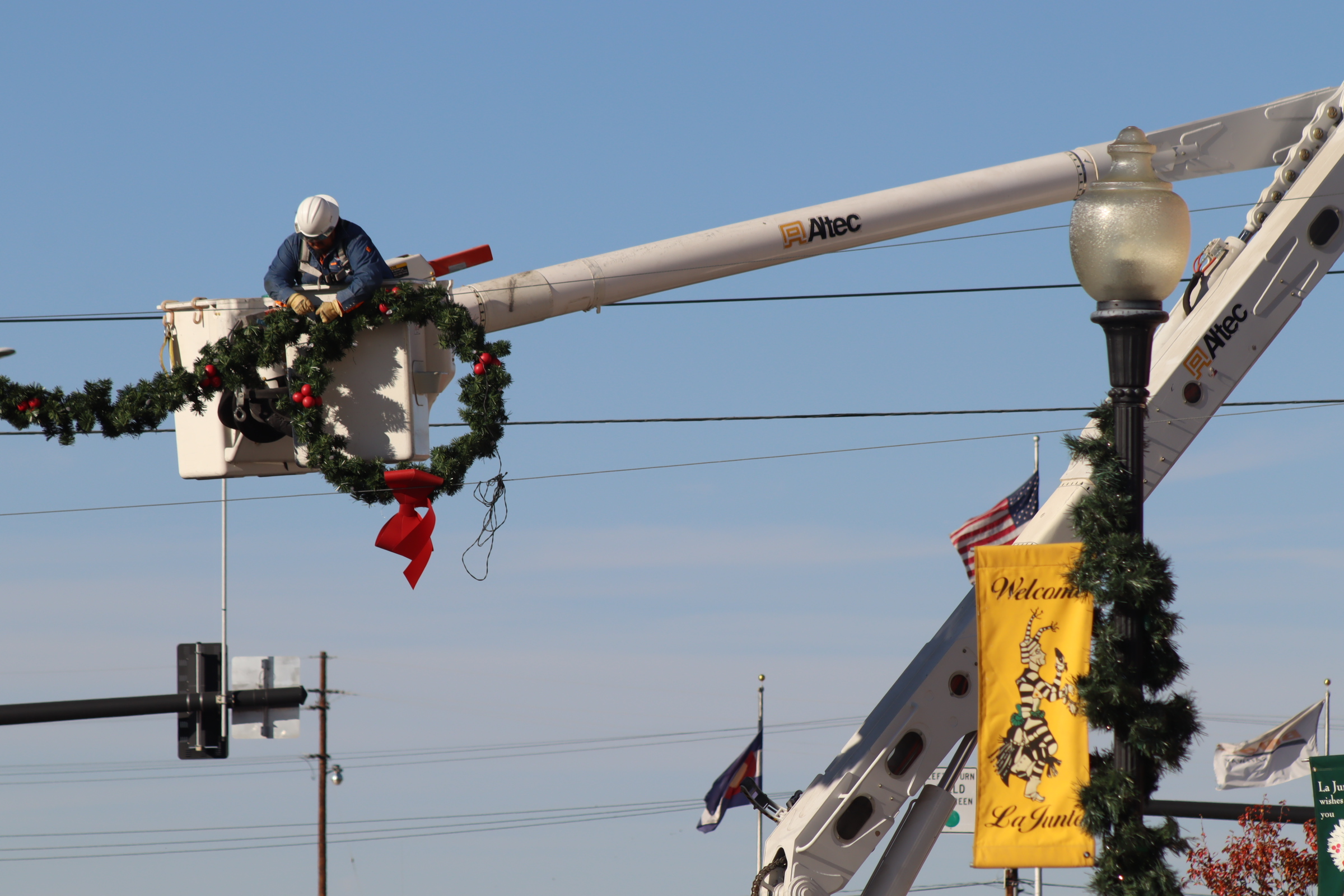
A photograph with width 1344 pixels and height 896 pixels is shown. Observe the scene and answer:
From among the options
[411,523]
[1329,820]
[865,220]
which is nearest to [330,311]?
[411,523]

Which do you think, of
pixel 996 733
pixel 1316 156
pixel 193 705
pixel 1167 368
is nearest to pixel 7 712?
pixel 193 705

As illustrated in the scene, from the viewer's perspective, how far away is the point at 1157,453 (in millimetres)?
15969

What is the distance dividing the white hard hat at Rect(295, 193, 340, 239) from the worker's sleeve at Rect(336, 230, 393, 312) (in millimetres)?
253

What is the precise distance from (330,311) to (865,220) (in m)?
5.50

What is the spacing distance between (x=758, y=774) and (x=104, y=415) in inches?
673

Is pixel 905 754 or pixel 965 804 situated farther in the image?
pixel 965 804

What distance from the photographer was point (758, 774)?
2864 cm

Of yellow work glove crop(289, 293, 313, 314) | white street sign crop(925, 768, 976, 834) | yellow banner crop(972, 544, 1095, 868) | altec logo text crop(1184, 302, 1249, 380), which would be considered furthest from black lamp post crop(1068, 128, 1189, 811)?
white street sign crop(925, 768, 976, 834)

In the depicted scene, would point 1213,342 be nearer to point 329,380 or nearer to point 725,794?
point 329,380

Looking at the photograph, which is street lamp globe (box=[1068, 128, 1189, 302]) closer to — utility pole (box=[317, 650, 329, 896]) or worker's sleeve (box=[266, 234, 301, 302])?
worker's sleeve (box=[266, 234, 301, 302])

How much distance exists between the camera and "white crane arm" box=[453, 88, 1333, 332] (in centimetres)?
1484

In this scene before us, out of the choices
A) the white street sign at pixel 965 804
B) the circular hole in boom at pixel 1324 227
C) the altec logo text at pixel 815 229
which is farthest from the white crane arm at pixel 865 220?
the white street sign at pixel 965 804

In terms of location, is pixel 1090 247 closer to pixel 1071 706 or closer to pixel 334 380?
pixel 1071 706

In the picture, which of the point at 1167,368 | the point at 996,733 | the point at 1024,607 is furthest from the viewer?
the point at 1167,368
